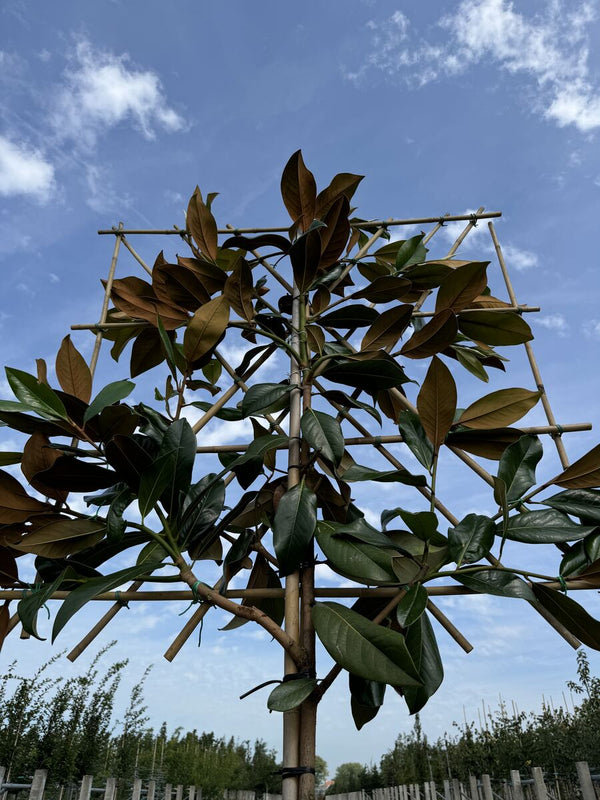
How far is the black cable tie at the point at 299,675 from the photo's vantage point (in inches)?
40.0

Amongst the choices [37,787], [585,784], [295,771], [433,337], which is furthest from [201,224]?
[585,784]

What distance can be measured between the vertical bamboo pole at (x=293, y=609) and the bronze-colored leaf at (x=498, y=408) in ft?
1.17

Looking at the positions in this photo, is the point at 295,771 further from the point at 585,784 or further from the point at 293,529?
the point at 585,784

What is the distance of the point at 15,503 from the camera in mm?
1198

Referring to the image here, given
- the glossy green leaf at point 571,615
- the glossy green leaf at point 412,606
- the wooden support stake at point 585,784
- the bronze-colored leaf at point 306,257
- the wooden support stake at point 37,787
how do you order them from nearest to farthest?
the glossy green leaf at point 412,606 → the glossy green leaf at point 571,615 → the bronze-colored leaf at point 306,257 → the wooden support stake at point 37,787 → the wooden support stake at point 585,784

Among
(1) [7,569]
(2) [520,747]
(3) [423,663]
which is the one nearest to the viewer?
(3) [423,663]

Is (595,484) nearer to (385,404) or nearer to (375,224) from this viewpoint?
(385,404)

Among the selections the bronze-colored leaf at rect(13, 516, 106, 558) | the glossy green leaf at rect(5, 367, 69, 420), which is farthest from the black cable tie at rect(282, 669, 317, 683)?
the glossy green leaf at rect(5, 367, 69, 420)

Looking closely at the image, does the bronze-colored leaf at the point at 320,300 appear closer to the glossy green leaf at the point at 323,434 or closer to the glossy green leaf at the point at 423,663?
the glossy green leaf at the point at 323,434

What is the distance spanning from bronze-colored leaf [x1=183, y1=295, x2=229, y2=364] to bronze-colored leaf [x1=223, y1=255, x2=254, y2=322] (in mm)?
66

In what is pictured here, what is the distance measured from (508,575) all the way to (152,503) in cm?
66

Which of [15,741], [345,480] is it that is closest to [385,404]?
[345,480]

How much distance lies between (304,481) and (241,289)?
0.49m

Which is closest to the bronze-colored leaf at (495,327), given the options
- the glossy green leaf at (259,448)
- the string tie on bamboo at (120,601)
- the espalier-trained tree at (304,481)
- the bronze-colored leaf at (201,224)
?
the espalier-trained tree at (304,481)
